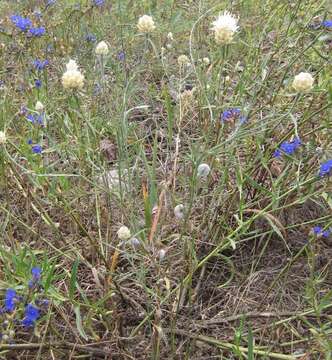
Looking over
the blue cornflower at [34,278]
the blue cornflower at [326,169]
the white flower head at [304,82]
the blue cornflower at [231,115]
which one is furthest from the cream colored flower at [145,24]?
the blue cornflower at [34,278]

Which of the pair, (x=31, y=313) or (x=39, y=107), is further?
(x=39, y=107)

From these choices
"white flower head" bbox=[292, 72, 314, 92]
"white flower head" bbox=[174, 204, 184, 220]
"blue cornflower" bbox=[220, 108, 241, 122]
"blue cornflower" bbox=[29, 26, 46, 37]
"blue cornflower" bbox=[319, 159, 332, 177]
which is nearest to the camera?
"white flower head" bbox=[292, 72, 314, 92]

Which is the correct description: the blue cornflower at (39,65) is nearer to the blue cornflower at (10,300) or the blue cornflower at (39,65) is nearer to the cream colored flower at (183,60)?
the cream colored flower at (183,60)

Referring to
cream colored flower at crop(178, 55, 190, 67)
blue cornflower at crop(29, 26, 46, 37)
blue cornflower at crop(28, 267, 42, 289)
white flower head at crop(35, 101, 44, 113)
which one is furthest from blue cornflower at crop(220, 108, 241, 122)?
blue cornflower at crop(29, 26, 46, 37)

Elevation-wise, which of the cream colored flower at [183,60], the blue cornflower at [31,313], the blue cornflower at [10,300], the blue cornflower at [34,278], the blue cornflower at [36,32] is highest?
the blue cornflower at [36,32]

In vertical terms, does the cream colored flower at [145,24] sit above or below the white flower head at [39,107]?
above

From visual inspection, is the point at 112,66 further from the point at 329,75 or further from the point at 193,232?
the point at 193,232

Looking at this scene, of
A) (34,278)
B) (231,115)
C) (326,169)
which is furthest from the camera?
(231,115)

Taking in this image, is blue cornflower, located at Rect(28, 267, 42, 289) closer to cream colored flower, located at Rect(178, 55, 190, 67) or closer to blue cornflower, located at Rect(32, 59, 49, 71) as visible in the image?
cream colored flower, located at Rect(178, 55, 190, 67)

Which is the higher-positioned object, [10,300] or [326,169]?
[326,169]

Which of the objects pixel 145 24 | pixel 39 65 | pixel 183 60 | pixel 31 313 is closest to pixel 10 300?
pixel 31 313

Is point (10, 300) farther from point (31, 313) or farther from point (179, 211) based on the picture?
point (179, 211)

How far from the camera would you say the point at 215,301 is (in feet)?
5.44

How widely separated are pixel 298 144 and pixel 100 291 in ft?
2.49
